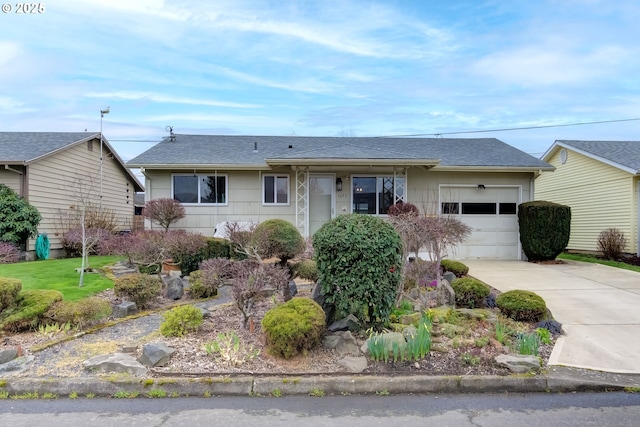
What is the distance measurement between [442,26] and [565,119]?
2150cm

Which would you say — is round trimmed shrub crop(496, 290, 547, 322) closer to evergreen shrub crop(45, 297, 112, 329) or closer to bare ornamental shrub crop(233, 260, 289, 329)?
bare ornamental shrub crop(233, 260, 289, 329)

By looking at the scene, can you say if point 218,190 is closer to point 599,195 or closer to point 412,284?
point 412,284

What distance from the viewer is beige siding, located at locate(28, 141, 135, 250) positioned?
14188 mm

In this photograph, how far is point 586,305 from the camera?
707cm

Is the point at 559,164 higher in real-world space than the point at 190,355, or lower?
higher

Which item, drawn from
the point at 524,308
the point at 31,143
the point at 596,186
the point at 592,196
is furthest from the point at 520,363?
the point at 31,143

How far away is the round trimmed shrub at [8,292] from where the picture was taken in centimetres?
521

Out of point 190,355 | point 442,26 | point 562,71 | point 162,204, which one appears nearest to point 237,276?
point 190,355

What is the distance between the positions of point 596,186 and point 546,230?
556 centimetres

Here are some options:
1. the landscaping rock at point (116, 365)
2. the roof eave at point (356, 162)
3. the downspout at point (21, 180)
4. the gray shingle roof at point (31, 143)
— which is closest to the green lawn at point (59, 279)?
the landscaping rock at point (116, 365)

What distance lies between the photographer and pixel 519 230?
13.6 meters

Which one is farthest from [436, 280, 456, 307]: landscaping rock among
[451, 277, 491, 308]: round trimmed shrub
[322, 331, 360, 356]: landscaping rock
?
[322, 331, 360, 356]: landscaping rock

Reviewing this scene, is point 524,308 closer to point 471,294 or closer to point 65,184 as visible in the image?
point 471,294

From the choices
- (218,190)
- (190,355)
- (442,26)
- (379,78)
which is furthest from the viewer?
(379,78)
